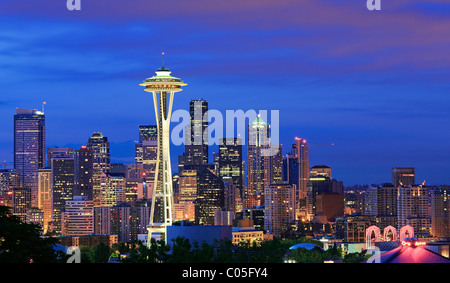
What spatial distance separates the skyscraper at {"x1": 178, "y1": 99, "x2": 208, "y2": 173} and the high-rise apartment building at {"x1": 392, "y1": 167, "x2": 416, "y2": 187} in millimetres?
37982

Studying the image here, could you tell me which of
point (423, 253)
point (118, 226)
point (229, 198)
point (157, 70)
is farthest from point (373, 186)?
point (423, 253)

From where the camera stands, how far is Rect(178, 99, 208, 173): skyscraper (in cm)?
15775

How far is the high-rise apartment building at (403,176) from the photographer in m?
137

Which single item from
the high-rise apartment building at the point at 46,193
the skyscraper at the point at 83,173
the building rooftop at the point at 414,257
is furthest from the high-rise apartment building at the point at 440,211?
the building rooftop at the point at 414,257

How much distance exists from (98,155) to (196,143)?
20.3 metres

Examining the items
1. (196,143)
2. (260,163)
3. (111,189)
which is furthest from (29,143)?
(260,163)

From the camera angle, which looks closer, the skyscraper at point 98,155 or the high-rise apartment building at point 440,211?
the high-rise apartment building at point 440,211

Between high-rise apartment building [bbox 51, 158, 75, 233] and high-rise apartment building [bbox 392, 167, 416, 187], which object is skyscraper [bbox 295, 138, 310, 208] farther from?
high-rise apartment building [bbox 51, 158, 75, 233]

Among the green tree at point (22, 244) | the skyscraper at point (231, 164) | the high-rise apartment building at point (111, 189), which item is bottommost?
the green tree at point (22, 244)

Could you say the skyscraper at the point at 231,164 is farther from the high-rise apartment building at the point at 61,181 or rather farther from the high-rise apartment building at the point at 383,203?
the high-rise apartment building at the point at 61,181

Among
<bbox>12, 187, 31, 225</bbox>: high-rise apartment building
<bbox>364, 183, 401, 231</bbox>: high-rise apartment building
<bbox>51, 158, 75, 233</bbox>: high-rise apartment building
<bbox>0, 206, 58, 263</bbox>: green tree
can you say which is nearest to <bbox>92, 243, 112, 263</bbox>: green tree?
<bbox>0, 206, 58, 263</bbox>: green tree

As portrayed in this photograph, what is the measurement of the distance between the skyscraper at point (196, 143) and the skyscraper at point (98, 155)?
48.0 ft

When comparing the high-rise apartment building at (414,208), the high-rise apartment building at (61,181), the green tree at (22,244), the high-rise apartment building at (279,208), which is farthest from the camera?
the high-rise apartment building at (61,181)
